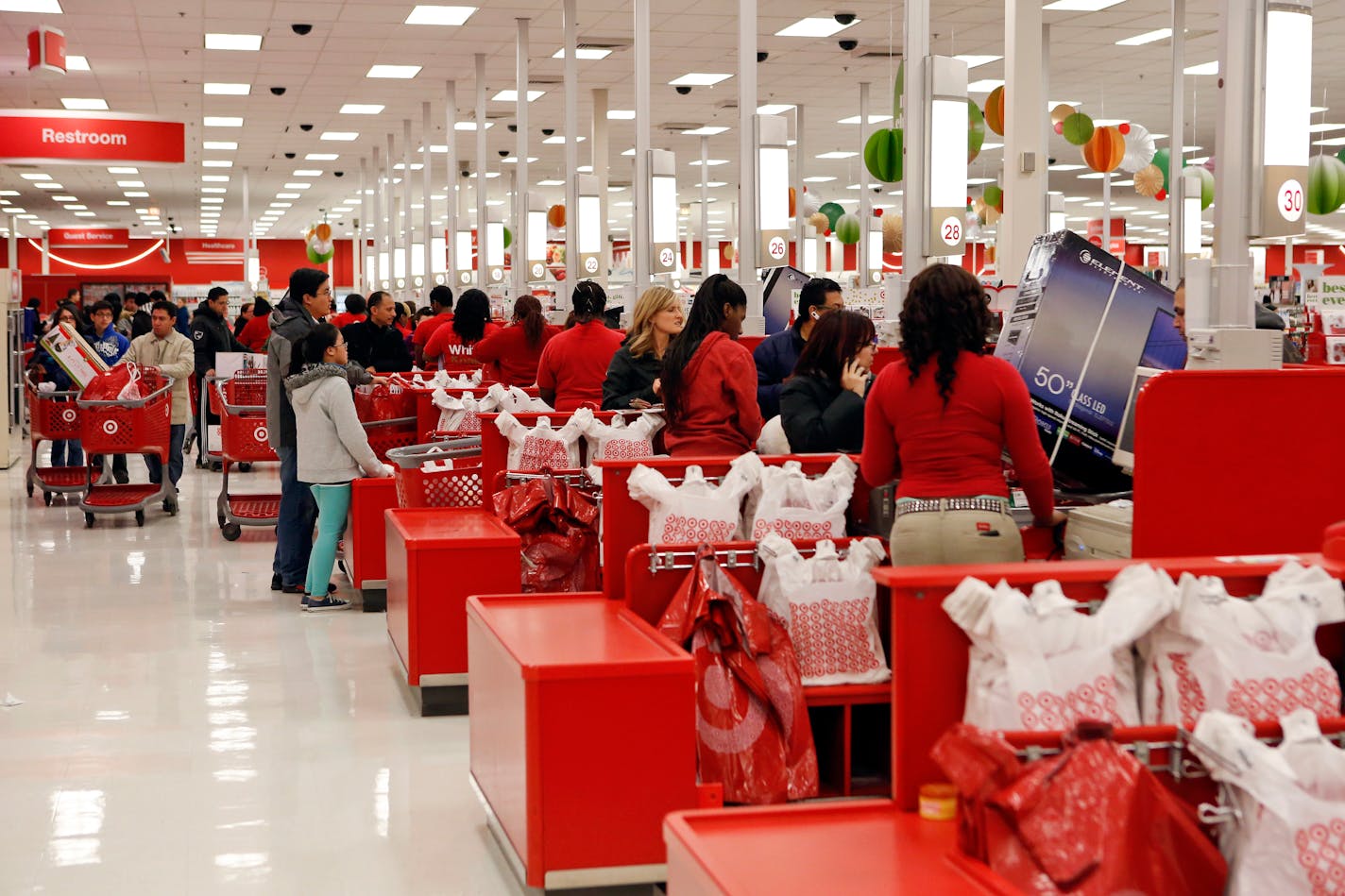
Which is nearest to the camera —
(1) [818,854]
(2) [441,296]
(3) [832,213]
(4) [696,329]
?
(1) [818,854]

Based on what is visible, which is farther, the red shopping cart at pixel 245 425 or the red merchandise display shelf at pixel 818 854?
the red shopping cart at pixel 245 425

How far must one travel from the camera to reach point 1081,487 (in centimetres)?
434

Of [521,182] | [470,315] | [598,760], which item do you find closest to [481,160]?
[521,182]

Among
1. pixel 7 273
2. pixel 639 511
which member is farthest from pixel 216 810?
pixel 7 273

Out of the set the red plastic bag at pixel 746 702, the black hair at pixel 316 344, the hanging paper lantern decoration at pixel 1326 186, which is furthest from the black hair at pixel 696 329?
the hanging paper lantern decoration at pixel 1326 186

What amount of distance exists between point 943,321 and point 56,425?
906 cm

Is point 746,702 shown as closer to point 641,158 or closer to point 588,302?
point 588,302

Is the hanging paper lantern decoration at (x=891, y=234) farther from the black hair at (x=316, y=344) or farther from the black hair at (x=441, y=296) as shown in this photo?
the black hair at (x=316, y=344)

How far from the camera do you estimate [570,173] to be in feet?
38.4

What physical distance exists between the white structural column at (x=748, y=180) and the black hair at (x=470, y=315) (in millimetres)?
2316

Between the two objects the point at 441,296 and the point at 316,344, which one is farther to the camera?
the point at 441,296

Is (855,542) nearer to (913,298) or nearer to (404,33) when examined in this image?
(913,298)

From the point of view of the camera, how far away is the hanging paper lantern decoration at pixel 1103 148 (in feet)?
44.8

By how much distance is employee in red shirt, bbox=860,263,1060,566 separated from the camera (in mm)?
3541
